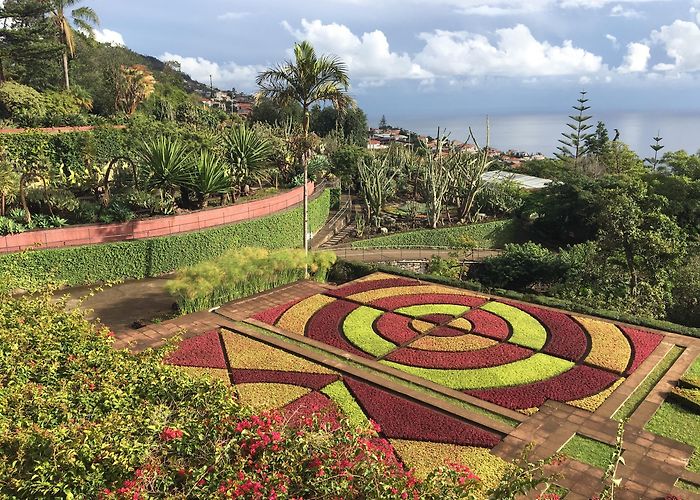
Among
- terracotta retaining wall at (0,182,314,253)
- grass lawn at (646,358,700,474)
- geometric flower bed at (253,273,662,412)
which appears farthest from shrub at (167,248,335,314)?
grass lawn at (646,358,700,474)

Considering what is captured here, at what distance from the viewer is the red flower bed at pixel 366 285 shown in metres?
17.8

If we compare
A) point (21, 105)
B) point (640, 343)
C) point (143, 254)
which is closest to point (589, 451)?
point (640, 343)

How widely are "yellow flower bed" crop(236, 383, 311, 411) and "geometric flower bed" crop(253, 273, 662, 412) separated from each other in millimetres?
2331

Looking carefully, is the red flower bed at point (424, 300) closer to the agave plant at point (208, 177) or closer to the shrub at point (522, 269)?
the shrub at point (522, 269)

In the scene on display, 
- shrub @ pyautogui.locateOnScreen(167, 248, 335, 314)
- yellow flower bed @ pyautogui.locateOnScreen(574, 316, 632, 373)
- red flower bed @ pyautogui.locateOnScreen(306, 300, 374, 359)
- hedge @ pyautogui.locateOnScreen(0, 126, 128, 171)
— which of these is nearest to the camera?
yellow flower bed @ pyautogui.locateOnScreen(574, 316, 632, 373)

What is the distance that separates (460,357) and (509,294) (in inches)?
208

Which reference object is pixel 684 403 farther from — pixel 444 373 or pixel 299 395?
pixel 299 395

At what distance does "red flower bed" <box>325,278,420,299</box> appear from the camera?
58.2 ft

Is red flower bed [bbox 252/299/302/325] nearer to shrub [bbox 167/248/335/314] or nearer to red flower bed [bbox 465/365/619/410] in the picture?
shrub [bbox 167/248/335/314]

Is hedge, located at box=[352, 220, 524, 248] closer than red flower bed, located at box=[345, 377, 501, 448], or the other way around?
red flower bed, located at box=[345, 377, 501, 448]

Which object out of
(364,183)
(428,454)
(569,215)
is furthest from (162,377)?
(569,215)

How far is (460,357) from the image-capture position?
43.2ft

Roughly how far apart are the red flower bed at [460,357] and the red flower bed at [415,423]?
5.52 ft

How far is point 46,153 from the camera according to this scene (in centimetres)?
2427
